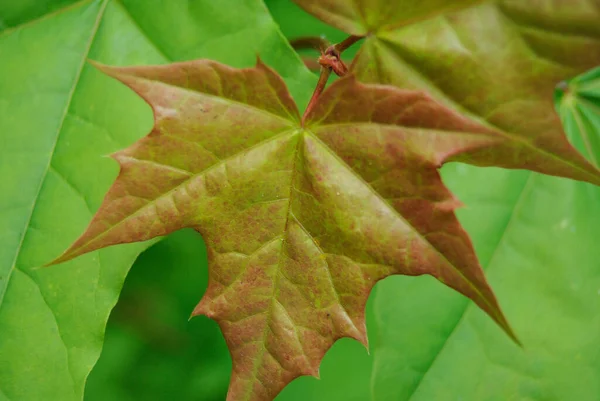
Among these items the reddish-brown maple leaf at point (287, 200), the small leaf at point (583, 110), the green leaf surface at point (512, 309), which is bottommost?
the green leaf surface at point (512, 309)

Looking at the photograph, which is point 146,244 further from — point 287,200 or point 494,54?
point 494,54

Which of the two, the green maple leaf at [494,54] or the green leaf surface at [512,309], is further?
the green leaf surface at [512,309]

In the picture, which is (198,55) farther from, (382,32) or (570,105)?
(570,105)

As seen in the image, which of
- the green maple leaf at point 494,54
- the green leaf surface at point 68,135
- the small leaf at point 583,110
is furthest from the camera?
the small leaf at point 583,110

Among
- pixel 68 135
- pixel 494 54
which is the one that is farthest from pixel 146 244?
pixel 494 54

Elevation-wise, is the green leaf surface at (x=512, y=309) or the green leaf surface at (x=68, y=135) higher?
the green leaf surface at (x=68, y=135)

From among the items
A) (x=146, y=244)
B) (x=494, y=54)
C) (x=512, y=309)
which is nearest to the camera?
(x=494, y=54)

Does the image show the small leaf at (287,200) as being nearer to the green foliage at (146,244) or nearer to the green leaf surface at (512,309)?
the green foliage at (146,244)

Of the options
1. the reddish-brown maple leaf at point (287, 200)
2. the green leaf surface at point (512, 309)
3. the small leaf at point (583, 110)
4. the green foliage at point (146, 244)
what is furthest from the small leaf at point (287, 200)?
the small leaf at point (583, 110)

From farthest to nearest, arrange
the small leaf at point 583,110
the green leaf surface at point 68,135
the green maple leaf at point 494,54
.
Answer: the small leaf at point 583,110 < the green leaf surface at point 68,135 < the green maple leaf at point 494,54
